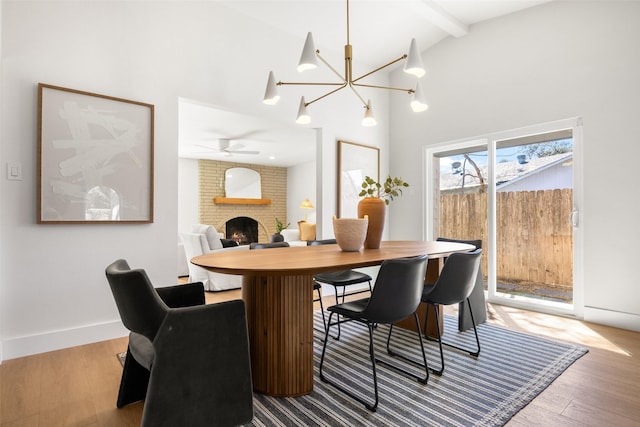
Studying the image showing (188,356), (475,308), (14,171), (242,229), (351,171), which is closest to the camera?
(188,356)

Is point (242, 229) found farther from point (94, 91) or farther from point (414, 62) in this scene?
point (414, 62)

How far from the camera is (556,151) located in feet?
11.5

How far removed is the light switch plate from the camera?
234cm

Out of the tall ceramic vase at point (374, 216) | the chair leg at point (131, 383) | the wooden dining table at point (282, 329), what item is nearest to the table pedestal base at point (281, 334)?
→ the wooden dining table at point (282, 329)

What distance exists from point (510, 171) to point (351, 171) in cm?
182

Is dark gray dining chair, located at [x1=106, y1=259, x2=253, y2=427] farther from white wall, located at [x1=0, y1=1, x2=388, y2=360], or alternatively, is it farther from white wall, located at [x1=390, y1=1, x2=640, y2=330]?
white wall, located at [x1=390, y1=1, x2=640, y2=330]

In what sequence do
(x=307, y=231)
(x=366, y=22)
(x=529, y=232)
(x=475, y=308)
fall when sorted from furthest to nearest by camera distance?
(x=307, y=231), (x=366, y=22), (x=529, y=232), (x=475, y=308)

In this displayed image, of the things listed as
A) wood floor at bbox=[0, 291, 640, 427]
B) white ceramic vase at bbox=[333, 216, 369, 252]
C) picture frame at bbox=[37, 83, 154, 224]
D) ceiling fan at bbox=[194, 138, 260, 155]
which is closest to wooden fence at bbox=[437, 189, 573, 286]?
wood floor at bbox=[0, 291, 640, 427]

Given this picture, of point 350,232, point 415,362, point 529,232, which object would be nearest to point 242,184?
point 529,232

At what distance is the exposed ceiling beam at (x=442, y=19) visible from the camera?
3554 millimetres

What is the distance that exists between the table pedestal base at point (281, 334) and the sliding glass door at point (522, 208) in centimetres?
292

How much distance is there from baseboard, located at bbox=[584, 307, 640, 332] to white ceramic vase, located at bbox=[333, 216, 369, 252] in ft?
8.31

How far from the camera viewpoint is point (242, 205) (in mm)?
8562

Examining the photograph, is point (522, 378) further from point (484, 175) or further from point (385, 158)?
point (385, 158)
